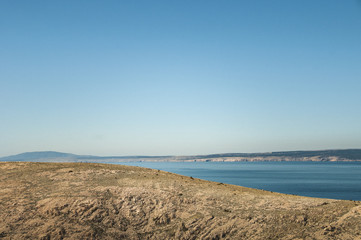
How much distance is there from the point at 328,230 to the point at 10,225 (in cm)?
1496

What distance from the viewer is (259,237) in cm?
1486

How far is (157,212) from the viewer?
17266 mm

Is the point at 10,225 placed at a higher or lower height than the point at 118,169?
lower

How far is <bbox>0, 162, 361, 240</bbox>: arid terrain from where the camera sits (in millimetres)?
15180

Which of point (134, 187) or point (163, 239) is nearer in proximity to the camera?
→ point (163, 239)

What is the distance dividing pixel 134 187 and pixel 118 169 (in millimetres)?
5097

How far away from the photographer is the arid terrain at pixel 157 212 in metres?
15.2

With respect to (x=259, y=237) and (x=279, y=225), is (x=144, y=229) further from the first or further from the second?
(x=279, y=225)

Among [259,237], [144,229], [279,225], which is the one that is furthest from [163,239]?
[279,225]

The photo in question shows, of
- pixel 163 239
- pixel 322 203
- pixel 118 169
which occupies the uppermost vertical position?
pixel 118 169

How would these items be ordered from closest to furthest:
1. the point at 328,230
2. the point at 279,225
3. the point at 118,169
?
the point at 328,230, the point at 279,225, the point at 118,169

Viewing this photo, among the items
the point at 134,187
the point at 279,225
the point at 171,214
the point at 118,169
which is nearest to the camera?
the point at 279,225

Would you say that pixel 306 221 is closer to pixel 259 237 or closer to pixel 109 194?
pixel 259 237

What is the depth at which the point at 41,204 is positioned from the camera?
1750 cm
